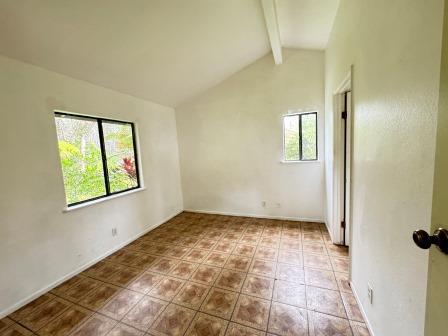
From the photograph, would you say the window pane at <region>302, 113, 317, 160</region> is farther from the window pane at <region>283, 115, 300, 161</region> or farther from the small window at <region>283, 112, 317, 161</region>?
the window pane at <region>283, 115, 300, 161</region>

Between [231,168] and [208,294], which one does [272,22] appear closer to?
[231,168]

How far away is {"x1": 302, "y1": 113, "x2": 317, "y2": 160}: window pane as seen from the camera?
341 centimetres

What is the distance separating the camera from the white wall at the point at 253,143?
3383 mm

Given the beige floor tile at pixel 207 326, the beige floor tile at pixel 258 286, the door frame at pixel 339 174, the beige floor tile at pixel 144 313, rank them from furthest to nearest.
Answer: the door frame at pixel 339 174
the beige floor tile at pixel 258 286
the beige floor tile at pixel 144 313
the beige floor tile at pixel 207 326

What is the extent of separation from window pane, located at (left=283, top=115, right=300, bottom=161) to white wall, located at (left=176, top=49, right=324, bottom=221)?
0.43ft

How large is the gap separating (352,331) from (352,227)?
78 centimetres

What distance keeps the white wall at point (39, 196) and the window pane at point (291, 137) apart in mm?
2811

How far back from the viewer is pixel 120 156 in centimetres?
309

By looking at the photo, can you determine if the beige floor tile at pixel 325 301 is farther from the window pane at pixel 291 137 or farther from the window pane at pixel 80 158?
the window pane at pixel 80 158

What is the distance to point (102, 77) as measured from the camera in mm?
2527

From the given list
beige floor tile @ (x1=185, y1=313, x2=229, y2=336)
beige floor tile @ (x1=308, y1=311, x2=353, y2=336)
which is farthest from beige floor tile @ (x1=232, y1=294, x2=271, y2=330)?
beige floor tile @ (x1=308, y1=311, x2=353, y2=336)

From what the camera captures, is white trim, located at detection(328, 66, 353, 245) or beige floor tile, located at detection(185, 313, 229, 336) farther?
white trim, located at detection(328, 66, 353, 245)

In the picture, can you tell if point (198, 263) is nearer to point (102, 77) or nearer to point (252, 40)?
point (102, 77)

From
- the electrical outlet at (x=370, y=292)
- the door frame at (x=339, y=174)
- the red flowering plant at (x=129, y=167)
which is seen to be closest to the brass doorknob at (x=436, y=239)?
the electrical outlet at (x=370, y=292)
